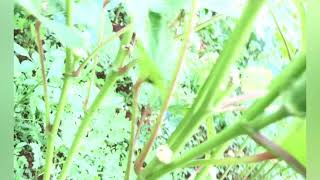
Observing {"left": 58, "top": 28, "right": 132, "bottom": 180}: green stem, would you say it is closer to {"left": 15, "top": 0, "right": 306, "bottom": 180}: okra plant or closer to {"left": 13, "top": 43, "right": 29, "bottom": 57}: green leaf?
{"left": 15, "top": 0, "right": 306, "bottom": 180}: okra plant

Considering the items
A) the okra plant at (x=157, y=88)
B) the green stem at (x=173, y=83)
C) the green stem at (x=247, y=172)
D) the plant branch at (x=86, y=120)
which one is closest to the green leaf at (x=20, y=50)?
the okra plant at (x=157, y=88)

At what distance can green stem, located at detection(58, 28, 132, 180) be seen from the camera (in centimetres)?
71

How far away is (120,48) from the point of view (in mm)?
713

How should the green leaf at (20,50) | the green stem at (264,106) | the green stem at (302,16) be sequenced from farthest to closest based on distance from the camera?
the green leaf at (20,50) → the green stem at (302,16) → the green stem at (264,106)

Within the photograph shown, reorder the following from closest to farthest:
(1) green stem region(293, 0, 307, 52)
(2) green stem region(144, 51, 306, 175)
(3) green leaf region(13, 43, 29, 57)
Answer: (2) green stem region(144, 51, 306, 175), (1) green stem region(293, 0, 307, 52), (3) green leaf region(13, 43, 29, 57)

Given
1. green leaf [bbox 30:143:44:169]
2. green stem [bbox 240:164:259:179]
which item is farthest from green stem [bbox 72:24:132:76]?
green stem [bbox 240:164:259:179]

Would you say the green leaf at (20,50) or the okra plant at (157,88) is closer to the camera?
the okra plant at (157,88)

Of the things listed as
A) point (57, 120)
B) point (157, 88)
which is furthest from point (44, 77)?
point (157, 88)

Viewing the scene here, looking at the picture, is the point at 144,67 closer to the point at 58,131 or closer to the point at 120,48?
the point at 120,48

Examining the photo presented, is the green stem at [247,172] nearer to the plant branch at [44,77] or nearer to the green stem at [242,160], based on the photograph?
the green stem at [242,160]

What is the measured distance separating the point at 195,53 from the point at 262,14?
11 cm

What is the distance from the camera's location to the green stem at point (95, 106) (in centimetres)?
71

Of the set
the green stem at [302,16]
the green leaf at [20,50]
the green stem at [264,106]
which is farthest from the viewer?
the green leaf at [20,50]

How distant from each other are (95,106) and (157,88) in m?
0.12
